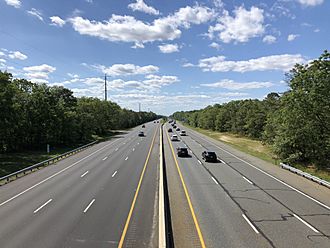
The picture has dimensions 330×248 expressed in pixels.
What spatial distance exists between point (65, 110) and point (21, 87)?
31.1 feet

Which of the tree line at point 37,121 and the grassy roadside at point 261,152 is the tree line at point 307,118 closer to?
the grassy roadside at point 261,152

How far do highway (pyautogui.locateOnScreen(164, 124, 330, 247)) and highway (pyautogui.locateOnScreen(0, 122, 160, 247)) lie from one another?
167 centimetres

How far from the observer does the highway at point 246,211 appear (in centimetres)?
1133

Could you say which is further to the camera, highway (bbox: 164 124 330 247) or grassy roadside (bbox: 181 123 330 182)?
grassy roadside (bbox: 181 123 330 182)

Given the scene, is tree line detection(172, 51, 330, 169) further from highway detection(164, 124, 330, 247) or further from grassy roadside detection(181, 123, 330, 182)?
highway detection(164, 124, 330, 247)

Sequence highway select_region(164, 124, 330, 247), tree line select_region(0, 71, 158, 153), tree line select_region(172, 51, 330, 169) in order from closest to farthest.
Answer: highway select_region(164, 124, 330, 247) → tree line select_region(172, 51, 330, 169) → tree line select_region(0, 71, 158, 153)

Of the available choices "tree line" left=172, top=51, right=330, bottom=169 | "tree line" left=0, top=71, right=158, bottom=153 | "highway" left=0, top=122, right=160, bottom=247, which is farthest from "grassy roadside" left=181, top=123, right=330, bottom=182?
"tree line" left=0, top=71, right=158, bottom=153

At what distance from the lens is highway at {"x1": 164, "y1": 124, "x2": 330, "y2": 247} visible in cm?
1133

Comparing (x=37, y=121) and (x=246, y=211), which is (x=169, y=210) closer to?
(x=246, y=211)

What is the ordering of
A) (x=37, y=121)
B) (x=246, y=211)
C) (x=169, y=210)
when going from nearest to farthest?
1. (x=169, y=210)
2. (x=246, y=211)
3. (x=37, y=121)

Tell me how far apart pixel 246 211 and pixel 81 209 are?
338 inches

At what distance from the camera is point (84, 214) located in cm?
1443

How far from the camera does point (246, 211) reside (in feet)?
49.1

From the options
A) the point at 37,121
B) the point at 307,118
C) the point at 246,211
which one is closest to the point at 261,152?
the point at 307,118
